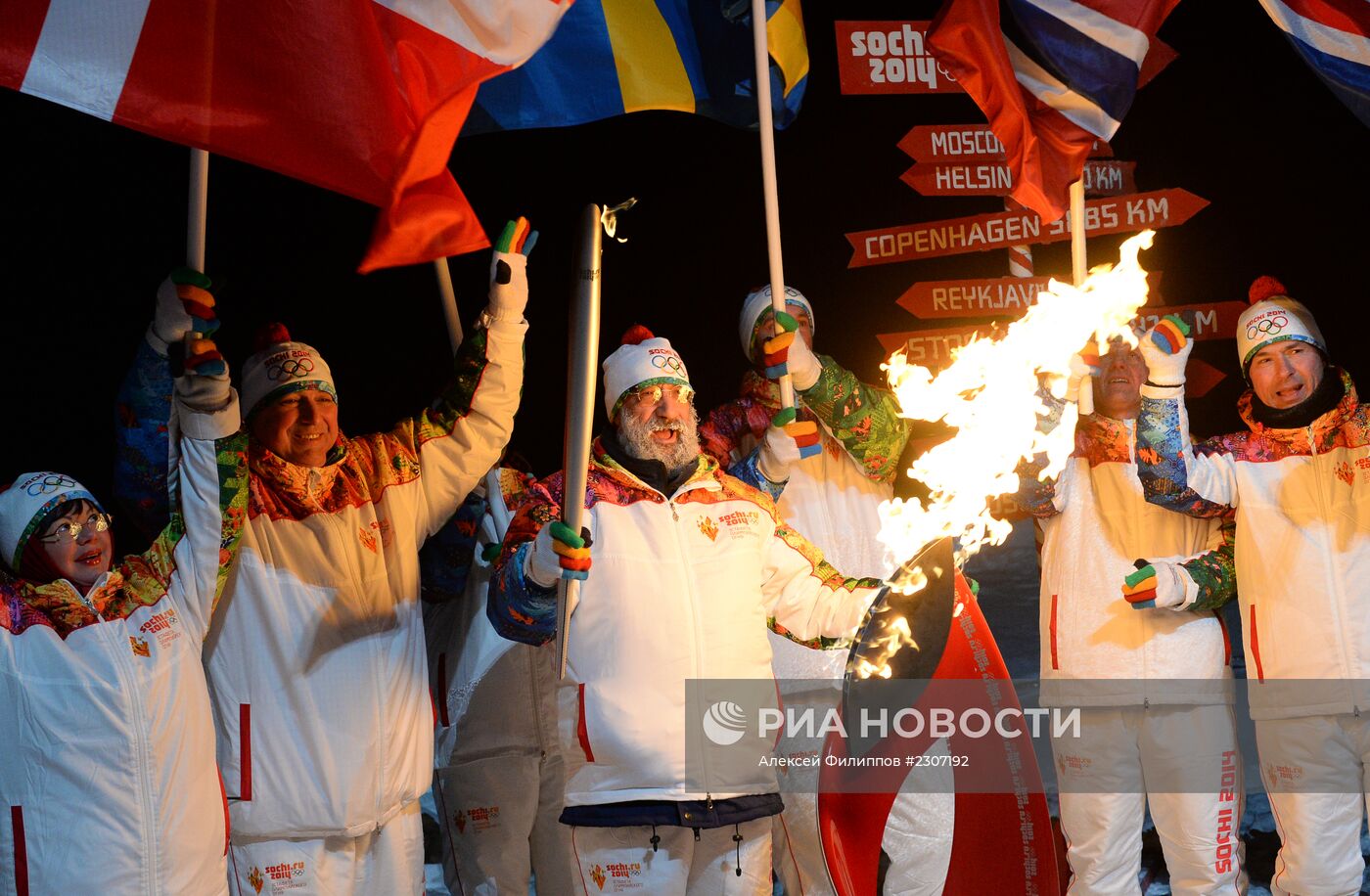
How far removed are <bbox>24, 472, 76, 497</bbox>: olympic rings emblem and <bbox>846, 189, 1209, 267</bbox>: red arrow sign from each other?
2791 millimetres

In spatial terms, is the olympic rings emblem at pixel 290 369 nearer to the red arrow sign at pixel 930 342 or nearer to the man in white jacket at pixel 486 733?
the man in white jacket at pixel 486 733

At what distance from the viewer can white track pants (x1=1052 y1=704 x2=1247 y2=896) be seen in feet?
15.1

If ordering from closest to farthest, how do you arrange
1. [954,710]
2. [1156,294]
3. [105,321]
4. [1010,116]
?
[954,710] → [105,321] → [1010,116] → [1156,294]

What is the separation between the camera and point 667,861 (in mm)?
3771

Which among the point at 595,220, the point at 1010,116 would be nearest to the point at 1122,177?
the point at 1010,116

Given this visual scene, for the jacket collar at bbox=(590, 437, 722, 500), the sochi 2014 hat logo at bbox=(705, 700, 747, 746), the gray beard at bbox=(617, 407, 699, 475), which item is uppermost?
the gray beard at bbox=(617, 407, 699, 475)

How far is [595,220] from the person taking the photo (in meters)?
3.59

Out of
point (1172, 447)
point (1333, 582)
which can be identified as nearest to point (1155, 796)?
point (1333, 582)

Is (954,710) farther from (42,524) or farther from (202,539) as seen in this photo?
(42,524)

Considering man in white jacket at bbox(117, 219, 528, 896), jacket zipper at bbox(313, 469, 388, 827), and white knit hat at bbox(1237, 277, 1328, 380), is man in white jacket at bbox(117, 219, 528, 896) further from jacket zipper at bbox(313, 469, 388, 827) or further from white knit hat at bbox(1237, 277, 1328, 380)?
white knit hat at bbox(1237, 277, 1328, 380)

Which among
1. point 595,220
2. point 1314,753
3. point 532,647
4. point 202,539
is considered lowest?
point 1314,753

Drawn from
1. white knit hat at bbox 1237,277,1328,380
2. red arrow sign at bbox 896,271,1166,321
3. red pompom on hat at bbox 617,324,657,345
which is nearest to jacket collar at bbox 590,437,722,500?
red pompom on hat at bbox 617,324,657,345

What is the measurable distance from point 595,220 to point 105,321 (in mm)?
1744

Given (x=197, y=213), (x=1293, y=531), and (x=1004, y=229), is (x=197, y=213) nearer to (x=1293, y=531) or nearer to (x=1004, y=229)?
(x=1004, y=229)
